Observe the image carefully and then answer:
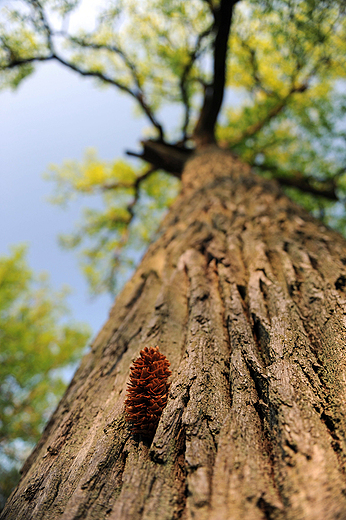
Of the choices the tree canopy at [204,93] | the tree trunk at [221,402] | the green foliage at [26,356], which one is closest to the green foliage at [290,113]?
the tree canopy at [204,93]

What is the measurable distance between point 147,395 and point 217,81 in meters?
6.16

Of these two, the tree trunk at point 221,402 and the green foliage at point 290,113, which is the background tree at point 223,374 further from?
the green foliage at point 290,113

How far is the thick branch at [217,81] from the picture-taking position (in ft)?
13.7

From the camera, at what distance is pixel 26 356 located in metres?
8.50

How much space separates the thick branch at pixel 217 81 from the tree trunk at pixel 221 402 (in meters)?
3.87

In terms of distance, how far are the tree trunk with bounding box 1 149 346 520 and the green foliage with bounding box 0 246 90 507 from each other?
6.02 meters

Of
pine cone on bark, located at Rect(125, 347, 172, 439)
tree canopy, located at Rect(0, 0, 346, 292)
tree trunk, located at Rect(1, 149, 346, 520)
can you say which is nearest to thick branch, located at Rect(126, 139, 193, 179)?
tree canopy, located at Rect(0, 0, 346, 292)

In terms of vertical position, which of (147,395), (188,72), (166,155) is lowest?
(147,395)

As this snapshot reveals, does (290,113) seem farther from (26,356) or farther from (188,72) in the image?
(26,356)

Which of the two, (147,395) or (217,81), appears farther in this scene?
(217,81)

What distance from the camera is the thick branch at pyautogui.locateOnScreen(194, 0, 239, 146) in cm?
418

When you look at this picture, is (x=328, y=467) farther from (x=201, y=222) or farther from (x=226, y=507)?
(x=201, y=222)

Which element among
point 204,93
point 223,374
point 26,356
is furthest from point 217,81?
point 26,356

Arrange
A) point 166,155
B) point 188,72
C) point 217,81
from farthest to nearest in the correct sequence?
point 188,72, point 166,155, point 217,81
